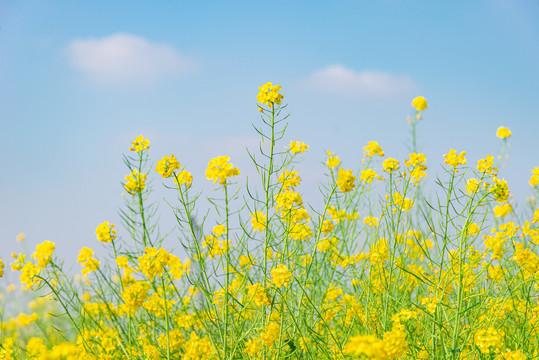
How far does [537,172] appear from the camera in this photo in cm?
296

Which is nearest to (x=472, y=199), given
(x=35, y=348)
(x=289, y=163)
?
(x=289, y=163)

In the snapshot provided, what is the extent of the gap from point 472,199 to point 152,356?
175cm

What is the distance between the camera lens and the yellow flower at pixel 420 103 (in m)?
4.75

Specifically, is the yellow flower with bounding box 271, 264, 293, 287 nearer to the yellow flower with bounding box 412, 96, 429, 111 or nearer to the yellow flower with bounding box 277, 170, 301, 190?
the yellow flower with bounding box 277, 170, 301, 190

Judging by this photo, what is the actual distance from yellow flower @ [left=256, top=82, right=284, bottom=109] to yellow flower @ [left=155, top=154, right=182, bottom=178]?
477 millimetres

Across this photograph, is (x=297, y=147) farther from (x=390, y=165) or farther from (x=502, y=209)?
(x=502, y=209)

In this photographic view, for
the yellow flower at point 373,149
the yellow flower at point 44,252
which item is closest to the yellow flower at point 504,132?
the yellow flower at point 373,149

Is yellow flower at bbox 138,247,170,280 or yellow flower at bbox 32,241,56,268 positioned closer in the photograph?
yellow flower at bbox 138,247,170,280

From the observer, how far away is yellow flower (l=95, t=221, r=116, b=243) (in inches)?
105

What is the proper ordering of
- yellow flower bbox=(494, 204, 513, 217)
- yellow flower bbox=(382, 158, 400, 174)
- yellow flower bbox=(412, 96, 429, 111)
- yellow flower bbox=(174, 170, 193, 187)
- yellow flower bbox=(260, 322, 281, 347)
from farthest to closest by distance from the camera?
yellow flower bbox=(412, 96, 429, 111), yellow flower bbox=(494, 204, 513, 217), yellow flower bbox=(382, 158, 400, 174), yellow flower bbox=(174, 170, 193, 187), yellow flower bbox=(260, 322, 281, 347)

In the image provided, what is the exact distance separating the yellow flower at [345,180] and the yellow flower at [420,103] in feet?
8.04

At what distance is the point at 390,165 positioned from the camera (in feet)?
9.27

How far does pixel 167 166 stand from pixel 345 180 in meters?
0.87

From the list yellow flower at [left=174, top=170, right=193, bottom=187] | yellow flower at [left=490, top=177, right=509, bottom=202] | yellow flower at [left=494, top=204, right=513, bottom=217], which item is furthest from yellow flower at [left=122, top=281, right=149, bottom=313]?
yellow flower at [left=494, top=204, right=513, bottom=217]
